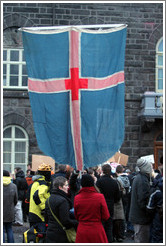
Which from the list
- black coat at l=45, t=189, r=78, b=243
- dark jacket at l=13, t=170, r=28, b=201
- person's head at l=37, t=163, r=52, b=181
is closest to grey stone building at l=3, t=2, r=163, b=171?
dark jacket at l=13, t=170, r=28, b=201

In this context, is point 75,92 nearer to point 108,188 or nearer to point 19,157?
point 108,188

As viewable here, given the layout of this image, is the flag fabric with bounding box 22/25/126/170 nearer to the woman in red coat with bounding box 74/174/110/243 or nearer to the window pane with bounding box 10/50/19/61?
the woman in red coat with bounding box 74/174/110/243

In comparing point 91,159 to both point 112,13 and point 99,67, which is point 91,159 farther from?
point 112,13

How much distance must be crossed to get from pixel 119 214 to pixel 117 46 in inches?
179

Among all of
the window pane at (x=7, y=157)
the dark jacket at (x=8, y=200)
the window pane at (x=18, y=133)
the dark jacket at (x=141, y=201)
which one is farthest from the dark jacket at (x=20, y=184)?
the dark jacket at (x=141, y=201)

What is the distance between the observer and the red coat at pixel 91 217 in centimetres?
665

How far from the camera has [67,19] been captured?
70.6 feet

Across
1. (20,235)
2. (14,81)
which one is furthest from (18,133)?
(20,235)

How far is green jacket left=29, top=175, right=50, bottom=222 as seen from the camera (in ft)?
27.3

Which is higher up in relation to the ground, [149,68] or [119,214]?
[149,68]

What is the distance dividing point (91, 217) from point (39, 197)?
1.84m

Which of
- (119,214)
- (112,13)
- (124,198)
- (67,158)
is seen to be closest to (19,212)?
(124,198)

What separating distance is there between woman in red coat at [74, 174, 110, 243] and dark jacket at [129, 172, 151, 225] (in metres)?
1.37

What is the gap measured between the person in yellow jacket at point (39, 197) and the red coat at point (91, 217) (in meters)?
1.69
